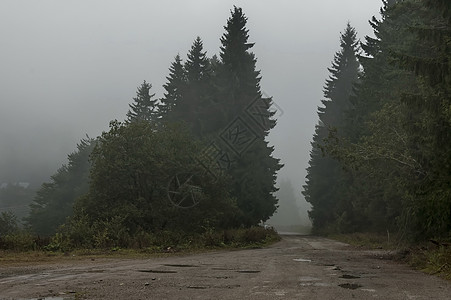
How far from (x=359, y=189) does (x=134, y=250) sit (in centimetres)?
2422

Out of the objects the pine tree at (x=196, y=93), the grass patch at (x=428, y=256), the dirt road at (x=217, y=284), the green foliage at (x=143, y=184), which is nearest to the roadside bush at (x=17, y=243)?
the green foliage at (x=143, y=184)

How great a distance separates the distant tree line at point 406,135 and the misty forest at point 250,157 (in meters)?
0.06

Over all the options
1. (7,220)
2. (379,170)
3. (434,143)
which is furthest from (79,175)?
(434,143)

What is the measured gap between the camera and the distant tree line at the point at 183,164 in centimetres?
2342

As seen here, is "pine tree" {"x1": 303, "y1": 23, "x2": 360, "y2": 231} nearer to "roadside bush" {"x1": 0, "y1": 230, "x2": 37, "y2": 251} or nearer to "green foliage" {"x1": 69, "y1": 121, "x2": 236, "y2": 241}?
"green foliage" {"x1": 69, "y1": 121, "x2": 236, "y2": 241}

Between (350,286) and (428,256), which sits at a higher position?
(428,256)

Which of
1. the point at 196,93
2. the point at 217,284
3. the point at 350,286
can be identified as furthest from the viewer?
the point at 196,93

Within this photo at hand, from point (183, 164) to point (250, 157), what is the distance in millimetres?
11723

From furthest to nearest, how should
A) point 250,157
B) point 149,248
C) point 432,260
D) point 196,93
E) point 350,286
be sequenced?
point 196,93 < point 250,157 < point 149,248 < point 432,260 < point 350,286

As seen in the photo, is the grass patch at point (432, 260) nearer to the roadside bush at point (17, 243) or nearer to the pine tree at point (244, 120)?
the roadside bush at point (17, 243)

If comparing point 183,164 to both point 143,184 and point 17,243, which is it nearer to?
point 143,184


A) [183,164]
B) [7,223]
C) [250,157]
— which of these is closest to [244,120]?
[250,157]

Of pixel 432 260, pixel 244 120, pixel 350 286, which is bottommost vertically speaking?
pixel 350 286

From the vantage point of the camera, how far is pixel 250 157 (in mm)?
35688
